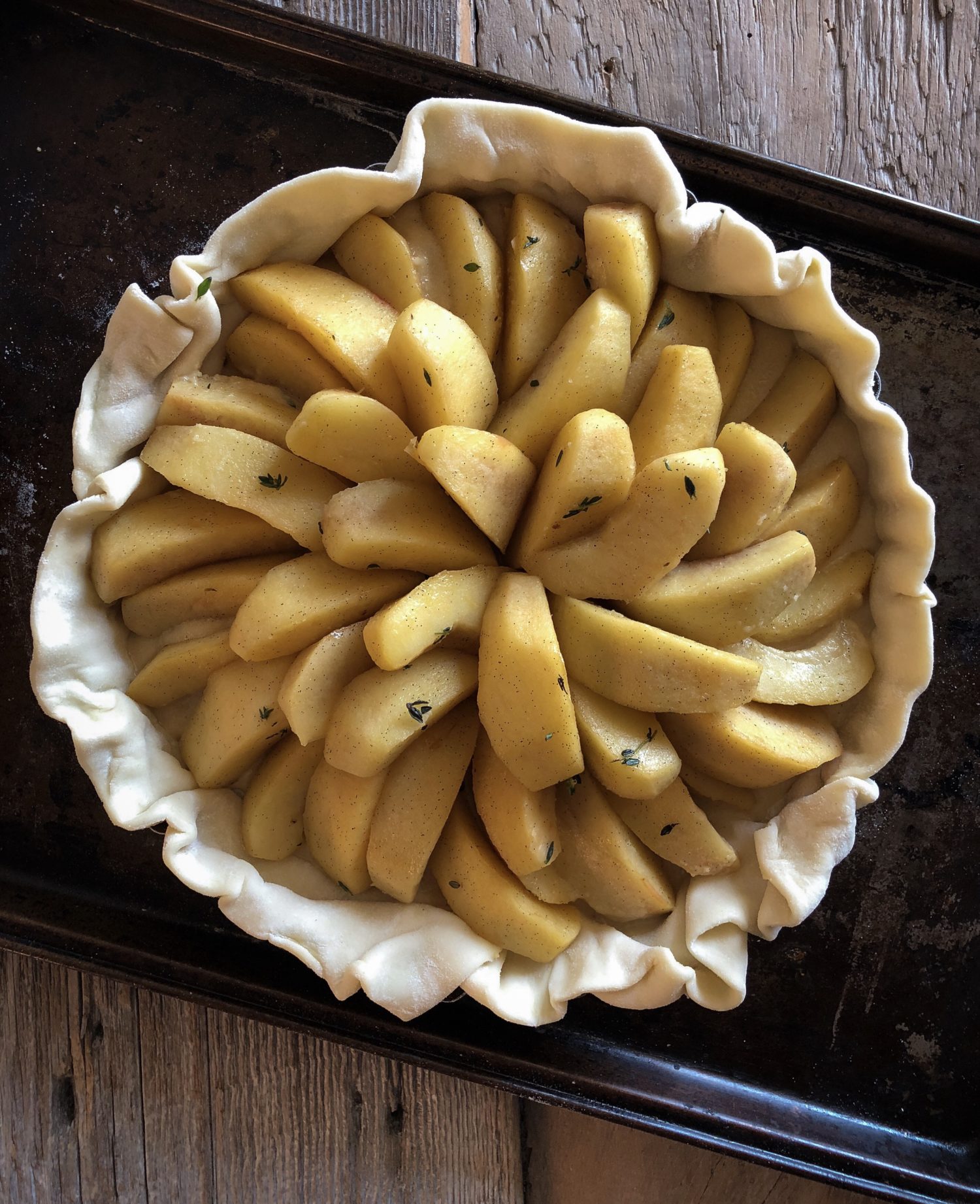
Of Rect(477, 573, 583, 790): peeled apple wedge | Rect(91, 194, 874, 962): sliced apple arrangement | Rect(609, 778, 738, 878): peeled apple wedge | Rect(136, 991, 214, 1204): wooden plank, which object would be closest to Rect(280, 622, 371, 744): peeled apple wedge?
Rect(91, 194, 874, 962): sliced apple arrangement

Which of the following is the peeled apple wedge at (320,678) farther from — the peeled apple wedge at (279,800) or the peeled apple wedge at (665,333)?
the peeled apple wedge at (665,333)

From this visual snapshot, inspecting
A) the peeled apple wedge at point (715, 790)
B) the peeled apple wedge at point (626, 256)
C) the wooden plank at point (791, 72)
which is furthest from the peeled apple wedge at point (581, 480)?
the wooden plank at point (791, 72)

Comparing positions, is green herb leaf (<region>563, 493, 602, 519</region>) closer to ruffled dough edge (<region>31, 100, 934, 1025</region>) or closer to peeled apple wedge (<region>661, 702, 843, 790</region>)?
peeled apple wedge (<region>661, 702, 843, 790</region>)

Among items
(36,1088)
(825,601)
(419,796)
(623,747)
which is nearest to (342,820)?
(419,796)

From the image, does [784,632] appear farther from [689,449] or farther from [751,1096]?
[751,1096]

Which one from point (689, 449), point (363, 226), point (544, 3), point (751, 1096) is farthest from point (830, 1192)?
point (544, 3)

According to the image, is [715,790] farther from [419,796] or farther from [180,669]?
[180,669]
